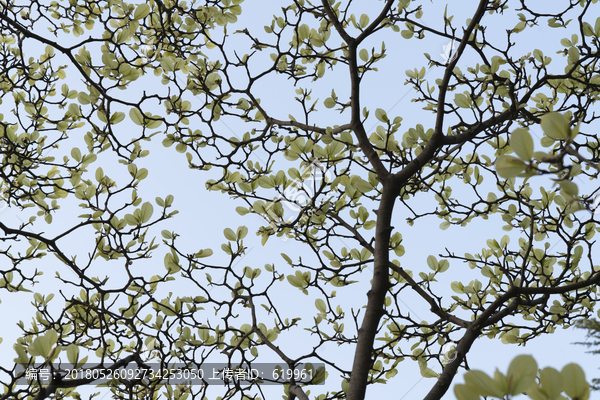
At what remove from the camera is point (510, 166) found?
25.1 inches

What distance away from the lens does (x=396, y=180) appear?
1.59 metres

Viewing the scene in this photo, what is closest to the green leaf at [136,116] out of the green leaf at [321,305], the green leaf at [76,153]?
the green leaf at [76,153]

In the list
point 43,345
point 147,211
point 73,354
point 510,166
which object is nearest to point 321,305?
point 147,211

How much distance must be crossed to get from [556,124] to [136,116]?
1.63 meters

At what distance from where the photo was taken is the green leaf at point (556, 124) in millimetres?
626

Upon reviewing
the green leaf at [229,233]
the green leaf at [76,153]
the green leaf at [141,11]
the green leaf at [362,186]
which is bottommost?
the green leaf at [229,233]

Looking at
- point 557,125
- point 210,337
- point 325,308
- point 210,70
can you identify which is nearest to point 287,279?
point 325,308

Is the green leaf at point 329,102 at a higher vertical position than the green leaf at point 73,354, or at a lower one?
higher

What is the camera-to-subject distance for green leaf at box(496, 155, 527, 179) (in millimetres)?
630

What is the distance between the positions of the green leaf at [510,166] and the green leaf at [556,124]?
0.07 metres

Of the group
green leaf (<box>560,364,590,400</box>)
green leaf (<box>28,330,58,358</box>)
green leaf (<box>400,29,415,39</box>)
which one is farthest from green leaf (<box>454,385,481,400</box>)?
green leaf (<box>400,29,415,39</box>)

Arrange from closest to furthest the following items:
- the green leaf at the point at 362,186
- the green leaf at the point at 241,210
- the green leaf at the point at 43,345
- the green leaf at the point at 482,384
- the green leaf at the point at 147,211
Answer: the green leaf at the point at 482,384, the green leaf at the point at 43,345, the green leaf at the point at 362,186, the green leaf at the point at 147,211, the green leaf at the point at 241,210

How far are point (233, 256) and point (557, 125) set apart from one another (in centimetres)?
137

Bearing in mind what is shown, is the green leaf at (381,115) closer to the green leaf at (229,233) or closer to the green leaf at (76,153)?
the green leaf at (229,233)
